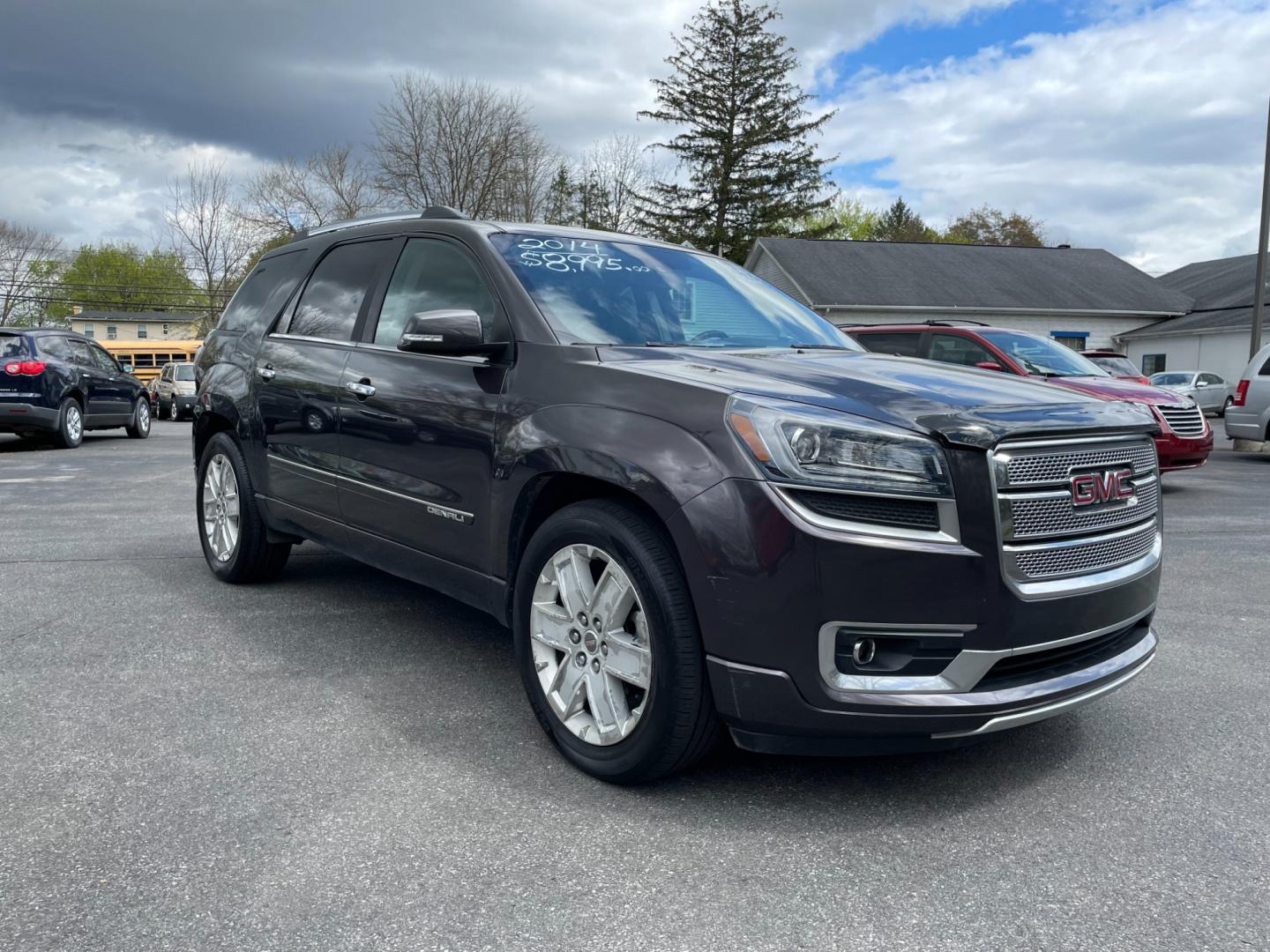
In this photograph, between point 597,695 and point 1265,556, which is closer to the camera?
point 597,695

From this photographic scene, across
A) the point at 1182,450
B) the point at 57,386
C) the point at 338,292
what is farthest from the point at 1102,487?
the point at 57,386

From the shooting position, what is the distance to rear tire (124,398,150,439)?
18.7 metres

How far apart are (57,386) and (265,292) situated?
12040 millimetres

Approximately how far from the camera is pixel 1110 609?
3055mm

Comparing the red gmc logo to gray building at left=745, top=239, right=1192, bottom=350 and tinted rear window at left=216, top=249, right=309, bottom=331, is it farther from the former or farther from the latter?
gray building at left=745, top=239, right=1192, bottom=350

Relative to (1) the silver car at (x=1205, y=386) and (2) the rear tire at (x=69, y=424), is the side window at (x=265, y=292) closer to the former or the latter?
(2) the rear tire at (x=69, y=424)

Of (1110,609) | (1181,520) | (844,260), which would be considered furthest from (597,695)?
(844,260)

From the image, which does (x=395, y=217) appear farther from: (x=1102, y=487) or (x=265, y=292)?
(x=1102, y=487)

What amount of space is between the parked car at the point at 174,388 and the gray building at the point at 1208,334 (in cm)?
3149

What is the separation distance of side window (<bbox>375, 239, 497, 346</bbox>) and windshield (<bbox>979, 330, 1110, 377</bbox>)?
7976 millimetres

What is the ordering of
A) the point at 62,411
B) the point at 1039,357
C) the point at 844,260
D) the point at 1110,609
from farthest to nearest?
the point at 844,260, the point at 62,411, the point at 1039,357, the point at 1110,609

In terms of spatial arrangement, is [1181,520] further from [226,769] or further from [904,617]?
[226,769]

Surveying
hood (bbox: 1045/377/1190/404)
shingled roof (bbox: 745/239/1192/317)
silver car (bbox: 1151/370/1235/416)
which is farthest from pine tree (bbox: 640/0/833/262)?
hood (bbox: 1045/377/1190/404)

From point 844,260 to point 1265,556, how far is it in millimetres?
30443
